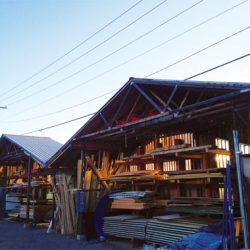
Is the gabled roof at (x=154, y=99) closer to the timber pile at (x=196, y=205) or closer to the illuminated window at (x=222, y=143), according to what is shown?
the illuminated window at (x=222, y=143)

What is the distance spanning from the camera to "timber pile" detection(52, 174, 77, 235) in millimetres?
16828

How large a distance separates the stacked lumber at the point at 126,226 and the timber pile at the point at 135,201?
47 cm

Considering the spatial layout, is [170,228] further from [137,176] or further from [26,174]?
[26,174]

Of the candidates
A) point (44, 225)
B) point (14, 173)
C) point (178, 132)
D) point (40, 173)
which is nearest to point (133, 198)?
point (178, 132)

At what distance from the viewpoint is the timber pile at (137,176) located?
14.2 metres

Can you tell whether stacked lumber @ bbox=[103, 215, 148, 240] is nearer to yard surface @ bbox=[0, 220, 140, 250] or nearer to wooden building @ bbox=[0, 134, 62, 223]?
yard surface @ bbox=[0, 220, 140, 250]

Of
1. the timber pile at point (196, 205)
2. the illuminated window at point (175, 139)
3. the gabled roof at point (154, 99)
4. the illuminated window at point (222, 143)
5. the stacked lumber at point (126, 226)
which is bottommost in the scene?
the stacked lumber at point (126, 226)

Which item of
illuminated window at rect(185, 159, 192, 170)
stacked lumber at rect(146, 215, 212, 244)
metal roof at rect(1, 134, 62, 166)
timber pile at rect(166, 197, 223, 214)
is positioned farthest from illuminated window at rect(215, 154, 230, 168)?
metal roof at rect(1, 134, 62, 166)

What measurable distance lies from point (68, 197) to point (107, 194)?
2.82 metres

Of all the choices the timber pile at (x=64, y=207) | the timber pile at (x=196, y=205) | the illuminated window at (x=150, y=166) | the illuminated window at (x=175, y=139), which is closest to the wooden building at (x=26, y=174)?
the timber pile at (x=64, y=207)

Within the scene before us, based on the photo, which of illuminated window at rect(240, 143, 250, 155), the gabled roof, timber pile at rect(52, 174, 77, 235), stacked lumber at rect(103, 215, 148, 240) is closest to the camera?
the gabled roof

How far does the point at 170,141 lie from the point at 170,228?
14.8ft

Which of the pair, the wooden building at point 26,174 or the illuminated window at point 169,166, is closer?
the illuminated window at point 169,166

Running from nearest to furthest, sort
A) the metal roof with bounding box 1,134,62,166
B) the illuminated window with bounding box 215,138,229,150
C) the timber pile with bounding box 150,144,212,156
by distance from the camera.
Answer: the timber pile with bounding box 150,144,212,156
the illuminated window with bounding box 215,138,229,150
the metal roof with bounding box 1,134,62,166
